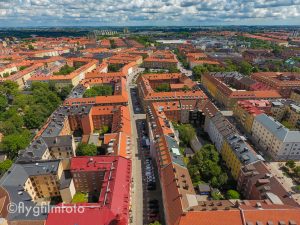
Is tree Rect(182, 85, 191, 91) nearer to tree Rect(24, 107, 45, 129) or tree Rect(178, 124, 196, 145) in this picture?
tree Rect(178, 124, 196, 145)

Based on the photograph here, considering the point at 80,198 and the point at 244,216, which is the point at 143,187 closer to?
the point at 80,198

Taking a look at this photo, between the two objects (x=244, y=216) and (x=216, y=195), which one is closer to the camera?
(x=244, y=216)

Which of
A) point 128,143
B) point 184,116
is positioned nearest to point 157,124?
point 128,143

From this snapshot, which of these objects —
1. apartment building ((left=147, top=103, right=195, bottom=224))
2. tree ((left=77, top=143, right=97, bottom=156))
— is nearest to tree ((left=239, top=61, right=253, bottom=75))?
apartment building ((left=147, top=103, right=195, bottom=224))

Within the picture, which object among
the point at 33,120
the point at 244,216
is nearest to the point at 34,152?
the point at 33,120

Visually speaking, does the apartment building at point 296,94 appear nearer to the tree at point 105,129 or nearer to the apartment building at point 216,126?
the apartment building at point 216,126

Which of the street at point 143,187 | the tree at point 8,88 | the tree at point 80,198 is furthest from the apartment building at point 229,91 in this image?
the tree at point 8,88

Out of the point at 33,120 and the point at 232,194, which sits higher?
the point at 33,120

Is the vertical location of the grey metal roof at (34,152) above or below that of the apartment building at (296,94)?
above

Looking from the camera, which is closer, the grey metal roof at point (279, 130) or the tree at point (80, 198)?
the tree at point (80, 198)
